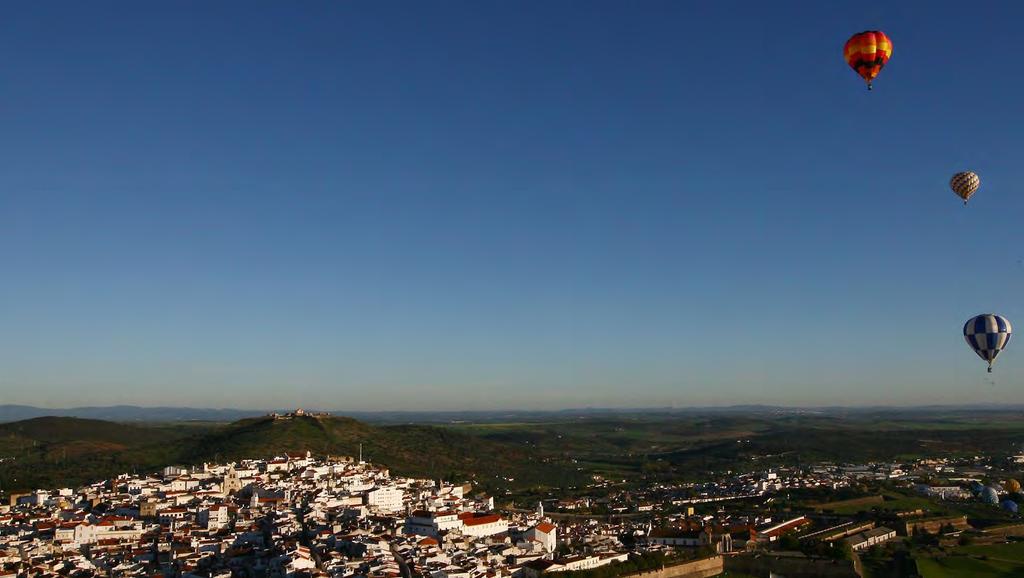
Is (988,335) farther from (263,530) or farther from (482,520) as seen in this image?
(263,530)

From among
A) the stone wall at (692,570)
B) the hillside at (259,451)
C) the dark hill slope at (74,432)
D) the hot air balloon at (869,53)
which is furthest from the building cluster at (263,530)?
the dark hill slope at (74,432)

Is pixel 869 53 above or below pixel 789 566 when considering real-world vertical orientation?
above

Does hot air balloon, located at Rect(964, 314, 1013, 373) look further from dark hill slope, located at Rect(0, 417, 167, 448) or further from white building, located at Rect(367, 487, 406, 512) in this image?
dark hill slope, located at Rect(0, 417, 167, 448)

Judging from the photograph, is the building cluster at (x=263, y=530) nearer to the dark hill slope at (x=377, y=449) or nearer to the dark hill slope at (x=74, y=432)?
the dark hill slope at (x=377, y=449)

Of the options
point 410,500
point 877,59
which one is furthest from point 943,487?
point 877,59

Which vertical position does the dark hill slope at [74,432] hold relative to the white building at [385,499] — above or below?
above

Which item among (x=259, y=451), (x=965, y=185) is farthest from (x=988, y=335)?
(x=259, y=451)
